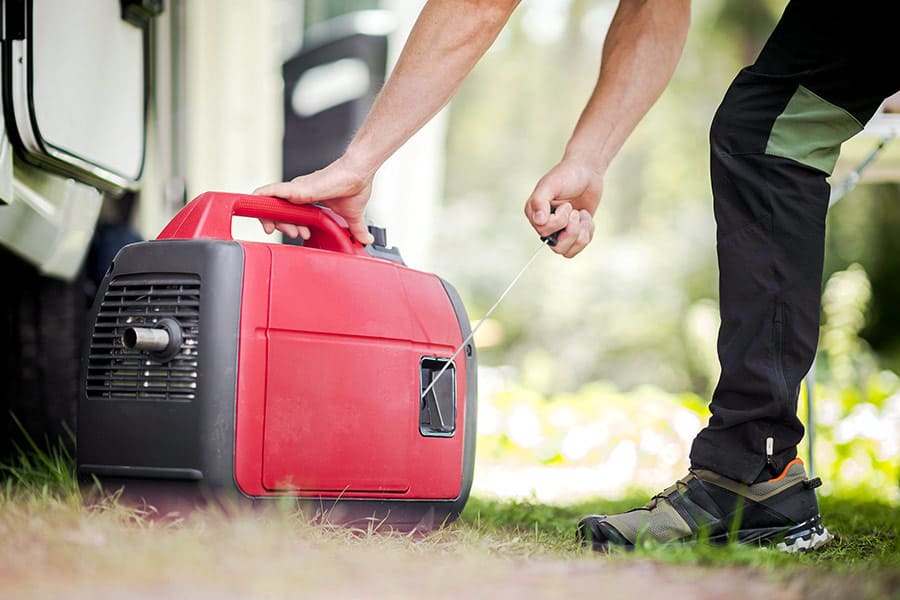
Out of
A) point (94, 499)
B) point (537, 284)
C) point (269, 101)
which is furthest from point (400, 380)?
point (537, 284)

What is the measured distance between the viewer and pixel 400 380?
1500 mm

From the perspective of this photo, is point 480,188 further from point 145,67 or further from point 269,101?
point 145,67

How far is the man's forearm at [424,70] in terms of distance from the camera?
1.52 meters

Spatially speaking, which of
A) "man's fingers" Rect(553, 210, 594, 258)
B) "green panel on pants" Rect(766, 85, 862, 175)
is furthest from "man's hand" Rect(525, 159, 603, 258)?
"green panel on pants" Rect(766, 85, 862, 175)

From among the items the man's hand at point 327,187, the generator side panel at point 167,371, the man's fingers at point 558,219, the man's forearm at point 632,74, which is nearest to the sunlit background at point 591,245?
the man's forearm at point 632,74

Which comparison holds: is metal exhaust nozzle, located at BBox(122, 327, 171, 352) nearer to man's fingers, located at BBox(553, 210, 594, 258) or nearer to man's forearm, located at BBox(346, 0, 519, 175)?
man's forearm, located at BBox(346, 0, 519, 175)

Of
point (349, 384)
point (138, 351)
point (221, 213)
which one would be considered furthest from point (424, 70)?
point (138, 351)

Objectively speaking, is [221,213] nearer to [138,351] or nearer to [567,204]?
[138,351]

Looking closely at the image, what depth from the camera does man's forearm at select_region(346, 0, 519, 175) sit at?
4.97ft

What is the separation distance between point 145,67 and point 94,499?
4.04 feet

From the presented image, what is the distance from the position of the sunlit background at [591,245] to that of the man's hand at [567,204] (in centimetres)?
80

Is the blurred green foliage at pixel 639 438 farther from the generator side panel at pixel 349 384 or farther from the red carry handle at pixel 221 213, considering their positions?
the red carry handle at pixel 221 213

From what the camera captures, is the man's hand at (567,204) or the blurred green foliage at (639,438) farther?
the blurred green foliage at (639,438)

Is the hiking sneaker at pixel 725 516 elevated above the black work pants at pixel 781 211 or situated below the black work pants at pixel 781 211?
below
